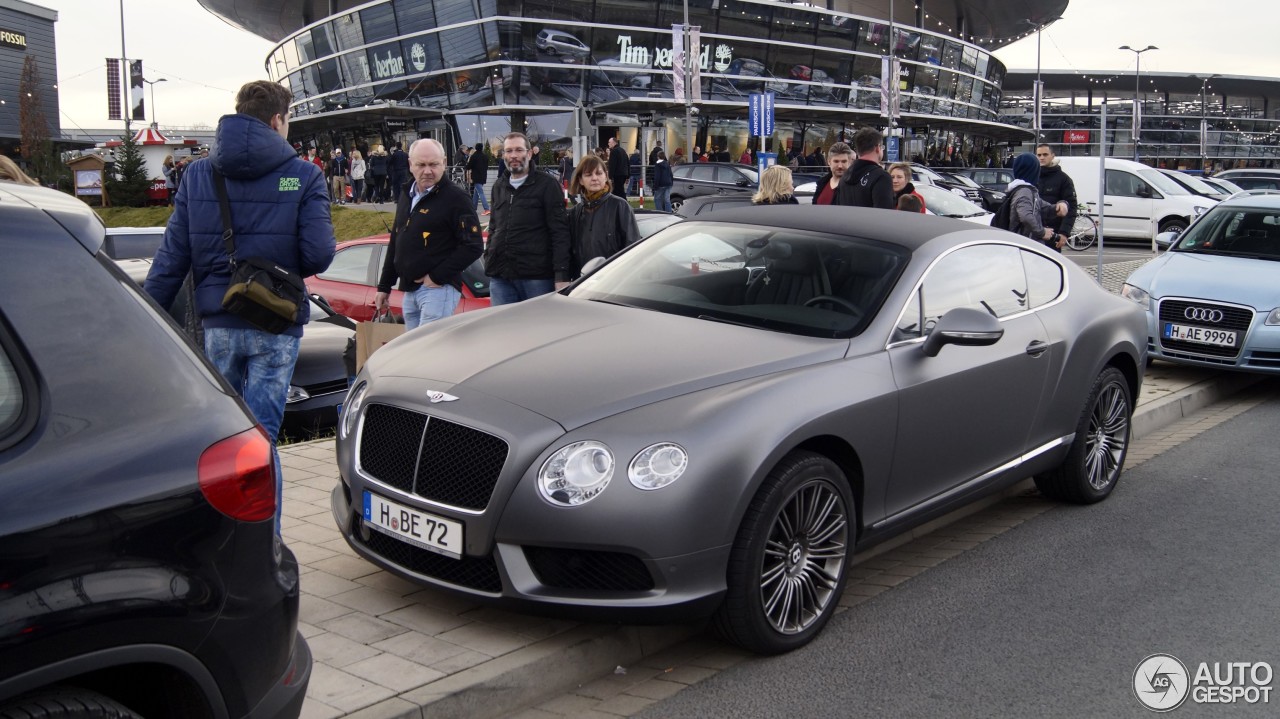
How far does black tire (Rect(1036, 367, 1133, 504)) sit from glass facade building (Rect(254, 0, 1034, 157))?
105 ft

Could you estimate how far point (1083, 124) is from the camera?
91.9 metres

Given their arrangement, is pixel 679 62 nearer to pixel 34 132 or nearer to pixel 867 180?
pixel 867 180

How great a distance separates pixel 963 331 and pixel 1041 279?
149 cm

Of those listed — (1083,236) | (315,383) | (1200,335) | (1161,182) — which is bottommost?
(315,383)

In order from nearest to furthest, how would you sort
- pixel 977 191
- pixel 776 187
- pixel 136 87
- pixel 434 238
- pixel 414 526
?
pixel 414 526, pixel 434 238, pixel 776 187, pixel 977 191, pixel 136 87

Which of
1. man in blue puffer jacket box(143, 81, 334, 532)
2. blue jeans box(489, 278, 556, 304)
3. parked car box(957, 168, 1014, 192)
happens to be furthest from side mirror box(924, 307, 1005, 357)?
parked car box(957, 168, 1014, 192)

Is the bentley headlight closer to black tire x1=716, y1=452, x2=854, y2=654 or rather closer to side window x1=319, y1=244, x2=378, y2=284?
black tire x1=716, y1=452, x2=854, y2=654

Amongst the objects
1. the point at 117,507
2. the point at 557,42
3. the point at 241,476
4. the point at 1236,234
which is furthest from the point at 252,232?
the point at 557,42

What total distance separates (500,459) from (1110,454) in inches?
161

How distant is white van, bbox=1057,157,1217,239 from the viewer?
2383 centimetres

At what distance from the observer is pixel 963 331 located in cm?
477

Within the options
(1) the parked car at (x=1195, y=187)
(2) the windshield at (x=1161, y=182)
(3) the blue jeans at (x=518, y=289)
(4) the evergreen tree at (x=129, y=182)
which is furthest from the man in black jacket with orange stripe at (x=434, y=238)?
(4) the evergreen tree at (x=129, y=182)

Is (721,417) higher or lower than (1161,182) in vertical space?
lower

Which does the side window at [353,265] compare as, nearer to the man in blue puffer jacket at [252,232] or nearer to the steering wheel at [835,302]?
the man in blue puffer jacket at [252,232]
